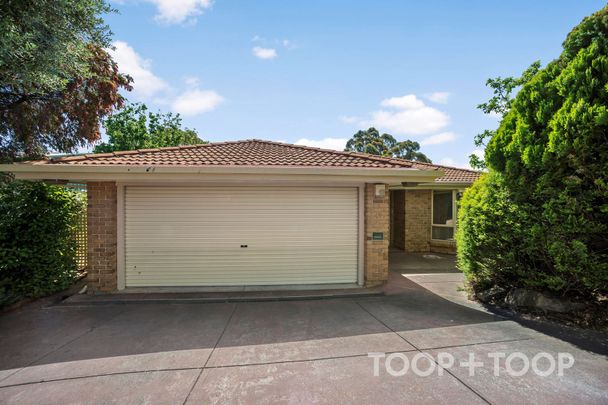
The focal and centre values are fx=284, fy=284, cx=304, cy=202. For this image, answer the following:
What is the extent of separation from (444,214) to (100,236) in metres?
10.8

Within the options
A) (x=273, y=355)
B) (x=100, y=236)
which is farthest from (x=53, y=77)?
(x=273, y=355)

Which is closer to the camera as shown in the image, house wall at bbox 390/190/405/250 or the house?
the house

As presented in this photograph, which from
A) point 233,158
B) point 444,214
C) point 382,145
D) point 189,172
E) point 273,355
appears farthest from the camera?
point 382,145

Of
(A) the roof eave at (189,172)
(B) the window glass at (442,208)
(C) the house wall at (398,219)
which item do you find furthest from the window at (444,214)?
(A) the roof eave at (189,172)

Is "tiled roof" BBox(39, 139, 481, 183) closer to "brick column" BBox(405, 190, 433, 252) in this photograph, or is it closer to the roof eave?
the roof eave

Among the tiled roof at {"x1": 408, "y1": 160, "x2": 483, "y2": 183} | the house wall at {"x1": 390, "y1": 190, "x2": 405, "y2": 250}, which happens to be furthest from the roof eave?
the house wall at {"x1": 390, "y1": 190, "x2": 405, "y2": 250}

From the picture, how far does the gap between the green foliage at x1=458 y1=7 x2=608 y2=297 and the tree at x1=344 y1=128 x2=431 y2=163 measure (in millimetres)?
37997

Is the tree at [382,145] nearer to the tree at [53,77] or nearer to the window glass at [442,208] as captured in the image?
the window glass at [442,208]

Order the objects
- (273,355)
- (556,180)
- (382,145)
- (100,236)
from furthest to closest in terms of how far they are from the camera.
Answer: (382,145) < (100,236) < (556,180) < (273,355)

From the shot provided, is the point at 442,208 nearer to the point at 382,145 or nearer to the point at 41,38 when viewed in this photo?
the point at 41,38

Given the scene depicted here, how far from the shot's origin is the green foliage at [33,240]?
5.33 m

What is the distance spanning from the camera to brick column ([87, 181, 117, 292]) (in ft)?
19.6

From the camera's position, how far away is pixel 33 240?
5.53m

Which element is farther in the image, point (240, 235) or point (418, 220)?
point (418, 220)
